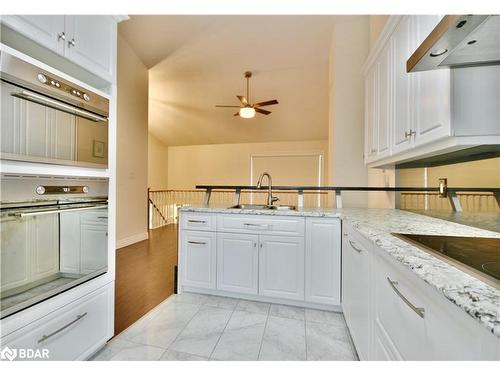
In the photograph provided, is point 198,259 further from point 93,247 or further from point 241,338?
point 93,247

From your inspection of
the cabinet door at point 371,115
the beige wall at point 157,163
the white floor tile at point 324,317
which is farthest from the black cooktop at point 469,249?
the beige wall at point 157,163

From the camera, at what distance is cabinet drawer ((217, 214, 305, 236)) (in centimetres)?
193

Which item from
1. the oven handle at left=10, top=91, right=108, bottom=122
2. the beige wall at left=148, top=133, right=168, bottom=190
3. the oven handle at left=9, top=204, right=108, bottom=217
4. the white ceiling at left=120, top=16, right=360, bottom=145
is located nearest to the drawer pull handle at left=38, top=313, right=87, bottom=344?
the oven handle at left=9, top=204, right=108, bottom=217

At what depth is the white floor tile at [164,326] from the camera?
154 centimetres

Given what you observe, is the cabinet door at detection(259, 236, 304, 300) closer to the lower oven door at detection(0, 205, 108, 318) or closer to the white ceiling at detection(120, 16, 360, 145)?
the lower oven door at detection(0, 205, 108, 318)

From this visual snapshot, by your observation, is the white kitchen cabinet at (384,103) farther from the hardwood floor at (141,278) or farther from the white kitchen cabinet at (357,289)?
the hardwood floor at (141,278)

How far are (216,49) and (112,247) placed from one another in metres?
3.78

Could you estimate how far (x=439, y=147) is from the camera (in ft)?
3.94

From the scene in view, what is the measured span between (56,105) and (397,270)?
1668mm

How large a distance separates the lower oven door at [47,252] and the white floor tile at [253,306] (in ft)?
3.73

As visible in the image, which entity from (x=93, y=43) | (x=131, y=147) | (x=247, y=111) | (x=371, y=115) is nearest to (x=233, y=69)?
(x=247, y=111)

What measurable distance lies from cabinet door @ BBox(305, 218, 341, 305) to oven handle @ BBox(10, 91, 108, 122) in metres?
1.66

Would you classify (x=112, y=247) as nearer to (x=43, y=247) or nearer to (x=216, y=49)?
(x=43, y=247)
